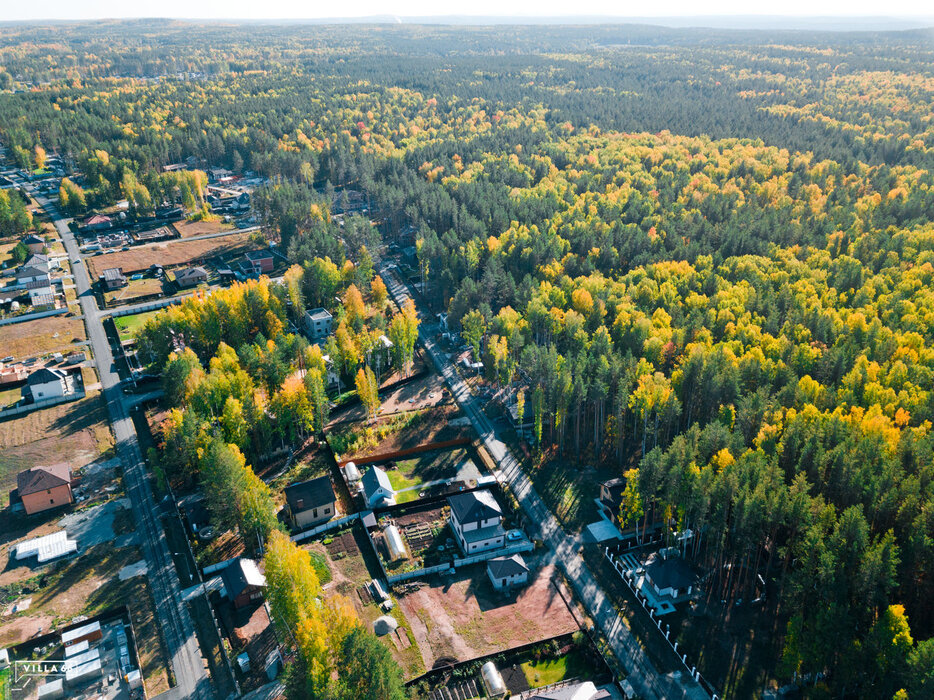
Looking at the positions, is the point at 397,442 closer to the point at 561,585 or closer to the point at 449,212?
the point at 561,585

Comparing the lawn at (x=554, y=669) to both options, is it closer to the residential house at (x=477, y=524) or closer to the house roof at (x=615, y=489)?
the residential house at (x=477, y=524)

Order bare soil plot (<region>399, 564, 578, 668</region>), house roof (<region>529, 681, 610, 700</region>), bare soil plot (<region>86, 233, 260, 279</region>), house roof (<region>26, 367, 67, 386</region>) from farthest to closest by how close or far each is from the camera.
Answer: bare soil plot (<region>86, 233, 260, 279</region>)
house roof (<region>26, 367, 67, 386</region>)
bare soil plot (<region>399, 564, 578, 668</region>)
house roof (<region>529, 681, 610, 700</region>)

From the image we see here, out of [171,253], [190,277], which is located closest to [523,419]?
[190,277]

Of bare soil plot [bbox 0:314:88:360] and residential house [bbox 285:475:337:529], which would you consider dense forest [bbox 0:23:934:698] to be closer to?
residential house [bbox 285:475:337:529]

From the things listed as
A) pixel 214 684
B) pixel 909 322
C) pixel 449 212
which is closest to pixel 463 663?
pixel 214 684

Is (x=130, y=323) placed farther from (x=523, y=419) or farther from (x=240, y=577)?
(x=523, y=419)

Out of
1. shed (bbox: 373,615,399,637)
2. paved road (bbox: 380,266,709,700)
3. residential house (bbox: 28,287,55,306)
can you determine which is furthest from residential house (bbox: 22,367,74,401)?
shed (bbox: 373,615,399,637)
